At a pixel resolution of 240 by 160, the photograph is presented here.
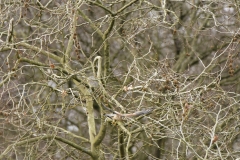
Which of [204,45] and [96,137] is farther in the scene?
[204,45]

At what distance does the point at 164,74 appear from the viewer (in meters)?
6.80

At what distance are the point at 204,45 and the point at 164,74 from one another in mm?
8592

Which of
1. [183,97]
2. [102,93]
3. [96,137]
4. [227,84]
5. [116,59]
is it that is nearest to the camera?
[183,97]

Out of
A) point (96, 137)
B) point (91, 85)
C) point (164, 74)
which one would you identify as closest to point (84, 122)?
point (96, 137)

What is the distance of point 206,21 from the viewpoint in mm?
14477

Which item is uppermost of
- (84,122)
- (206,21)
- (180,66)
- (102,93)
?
(102,93)

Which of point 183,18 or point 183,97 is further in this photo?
point 183,18

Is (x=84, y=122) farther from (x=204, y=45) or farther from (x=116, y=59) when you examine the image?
(x=204, y=45)

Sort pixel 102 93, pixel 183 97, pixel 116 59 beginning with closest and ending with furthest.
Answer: pixel 183 97
pixel 102 93
pixel 116 59

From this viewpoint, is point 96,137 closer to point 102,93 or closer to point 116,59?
point 102,93

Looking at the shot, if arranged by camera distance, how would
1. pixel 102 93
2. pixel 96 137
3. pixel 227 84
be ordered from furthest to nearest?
pixel 227 84, pixel 96 137, pixel 102 93

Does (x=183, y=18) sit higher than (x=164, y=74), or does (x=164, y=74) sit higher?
(x=164, y=74)

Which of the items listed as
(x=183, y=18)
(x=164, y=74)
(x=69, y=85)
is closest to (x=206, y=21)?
(x=183, y=18)

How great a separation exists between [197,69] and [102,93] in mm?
7541
